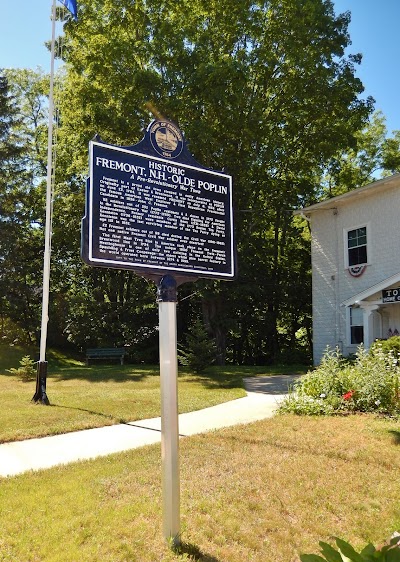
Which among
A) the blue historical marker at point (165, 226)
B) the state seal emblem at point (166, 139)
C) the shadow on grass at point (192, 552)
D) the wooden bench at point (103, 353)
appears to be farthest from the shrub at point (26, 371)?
the shadow on grass at point (192, 552)

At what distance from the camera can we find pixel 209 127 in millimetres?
20281

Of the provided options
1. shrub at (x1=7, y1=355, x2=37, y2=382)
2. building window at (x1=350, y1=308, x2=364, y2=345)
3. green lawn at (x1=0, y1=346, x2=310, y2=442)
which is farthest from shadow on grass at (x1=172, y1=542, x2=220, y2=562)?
building window at (x1=350, y1=308, x2=364, y2=345)

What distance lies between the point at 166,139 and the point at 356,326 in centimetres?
1506

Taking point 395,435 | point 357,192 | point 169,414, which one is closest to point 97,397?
point 395,435

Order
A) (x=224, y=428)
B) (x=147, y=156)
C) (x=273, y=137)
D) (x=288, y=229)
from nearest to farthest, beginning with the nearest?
(x=147, y=156)
(x=224, y=428)
(x=273, y=137)
(x=288, y=229)

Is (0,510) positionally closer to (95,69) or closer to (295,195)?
(95,69)

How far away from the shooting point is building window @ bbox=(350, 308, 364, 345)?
18141 millimetres

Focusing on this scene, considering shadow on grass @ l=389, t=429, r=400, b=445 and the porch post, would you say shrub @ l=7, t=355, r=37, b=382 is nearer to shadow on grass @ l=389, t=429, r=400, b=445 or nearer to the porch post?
the porch post

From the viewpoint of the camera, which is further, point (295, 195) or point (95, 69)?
point (295, 195)

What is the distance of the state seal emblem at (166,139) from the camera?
15.5 feet

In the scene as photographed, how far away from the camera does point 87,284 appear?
30391mm

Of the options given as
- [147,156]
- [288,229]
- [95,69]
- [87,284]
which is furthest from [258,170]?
[147,156]

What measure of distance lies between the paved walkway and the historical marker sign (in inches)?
129

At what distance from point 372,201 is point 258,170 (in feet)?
22.2
